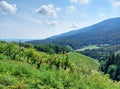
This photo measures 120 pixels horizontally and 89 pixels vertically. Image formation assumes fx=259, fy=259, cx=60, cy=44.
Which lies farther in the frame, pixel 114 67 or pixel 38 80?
pixel 114 67

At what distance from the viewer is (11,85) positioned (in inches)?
530

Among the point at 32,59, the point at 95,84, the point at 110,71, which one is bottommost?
the point at 110,71

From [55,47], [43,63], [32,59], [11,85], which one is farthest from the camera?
[55,47]

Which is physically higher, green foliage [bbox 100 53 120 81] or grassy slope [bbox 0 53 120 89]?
grassy slope [bbox 0 53 120 89]

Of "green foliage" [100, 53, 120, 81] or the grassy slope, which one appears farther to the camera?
"green foliage" [100, 53, 120, 81]

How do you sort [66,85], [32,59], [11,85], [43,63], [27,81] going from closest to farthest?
[11,85] → [27,81] → [66,85] → [43,63] → [32,59]

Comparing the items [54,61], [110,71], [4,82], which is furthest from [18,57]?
[110,71]

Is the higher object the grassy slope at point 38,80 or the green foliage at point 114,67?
the grassy slope at point 38,80

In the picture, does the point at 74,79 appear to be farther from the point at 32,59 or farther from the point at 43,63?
the point at 32,59

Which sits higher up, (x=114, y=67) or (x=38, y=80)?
(x=38, y=80)

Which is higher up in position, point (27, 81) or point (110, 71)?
point (27, 81)

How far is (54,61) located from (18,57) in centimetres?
435

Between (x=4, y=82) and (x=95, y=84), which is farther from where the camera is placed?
(x=95, y=84)

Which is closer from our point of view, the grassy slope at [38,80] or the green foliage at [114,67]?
the grassy slope at [38,80]
